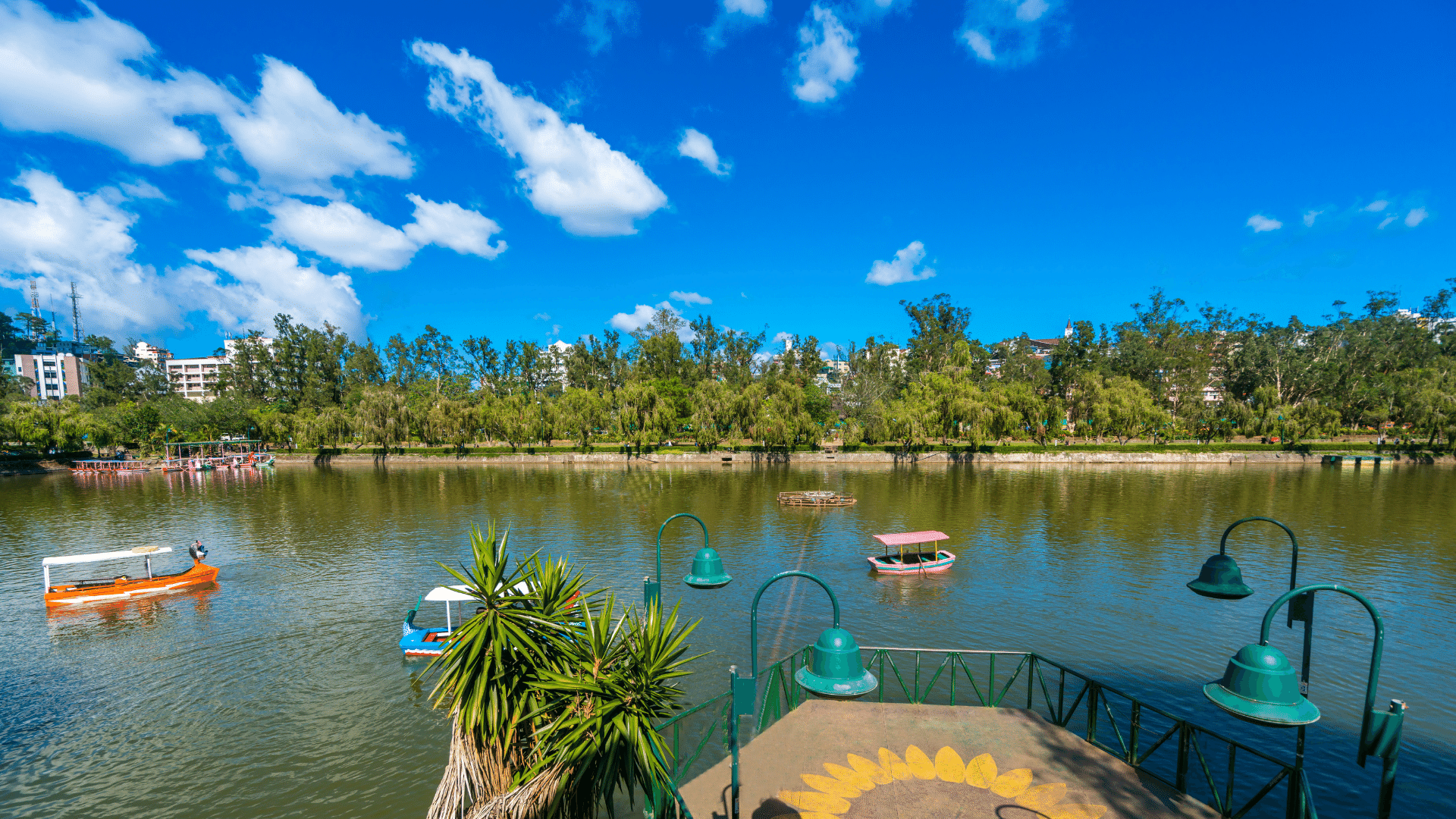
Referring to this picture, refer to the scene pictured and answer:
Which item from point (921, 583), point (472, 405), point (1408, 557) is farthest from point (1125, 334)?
point (472, 405)

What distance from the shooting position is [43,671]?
58.1 ft

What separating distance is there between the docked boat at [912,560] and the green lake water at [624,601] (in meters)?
0.90

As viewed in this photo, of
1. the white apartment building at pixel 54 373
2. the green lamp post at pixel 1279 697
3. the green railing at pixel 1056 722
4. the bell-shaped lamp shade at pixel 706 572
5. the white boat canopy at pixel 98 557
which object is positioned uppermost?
the white apartment building at pixel 54 373

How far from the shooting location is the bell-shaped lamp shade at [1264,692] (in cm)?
548

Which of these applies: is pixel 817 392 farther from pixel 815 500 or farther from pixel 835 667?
pixel 835 667

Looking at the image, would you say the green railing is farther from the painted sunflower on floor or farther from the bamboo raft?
the bamboo raft

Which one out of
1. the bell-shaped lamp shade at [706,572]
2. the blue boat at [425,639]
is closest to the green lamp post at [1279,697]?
the bell-shaped lamp shade at [706,572]

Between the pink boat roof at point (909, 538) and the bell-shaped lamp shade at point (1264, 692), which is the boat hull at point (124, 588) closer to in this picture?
the pink boat roof at point (909, 538)

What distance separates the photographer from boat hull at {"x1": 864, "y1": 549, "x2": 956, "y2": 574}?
26.1 m

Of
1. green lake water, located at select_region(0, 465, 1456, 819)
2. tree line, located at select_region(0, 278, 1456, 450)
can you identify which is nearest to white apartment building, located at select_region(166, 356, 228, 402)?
tree line, located at select_region(0, 278, 1456, 450)

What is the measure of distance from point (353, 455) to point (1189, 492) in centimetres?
9164

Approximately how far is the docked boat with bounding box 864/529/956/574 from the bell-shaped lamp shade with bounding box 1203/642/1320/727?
20.2 m

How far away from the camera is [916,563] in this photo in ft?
87.1

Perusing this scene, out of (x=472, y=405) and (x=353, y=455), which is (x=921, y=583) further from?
(x=353, y=455)
